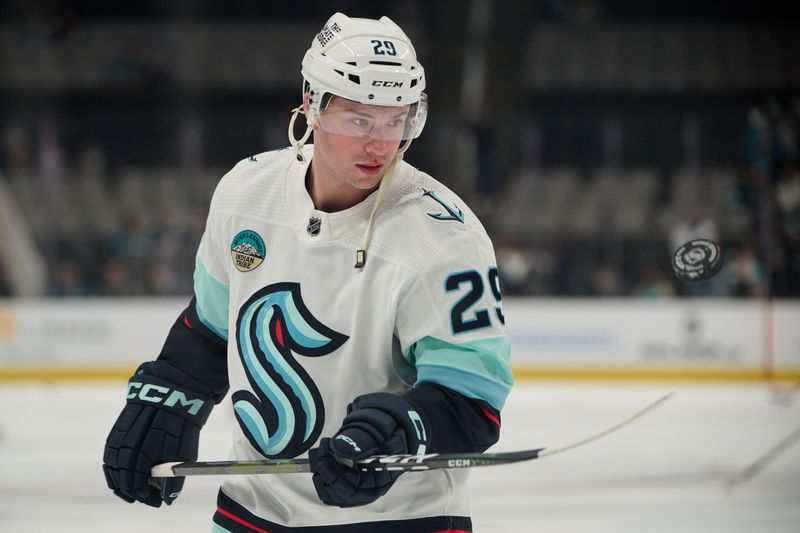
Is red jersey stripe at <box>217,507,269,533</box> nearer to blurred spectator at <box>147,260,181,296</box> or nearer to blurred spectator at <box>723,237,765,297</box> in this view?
blurred spectator at <box>147,260,181,296</box>

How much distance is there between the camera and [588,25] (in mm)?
12812

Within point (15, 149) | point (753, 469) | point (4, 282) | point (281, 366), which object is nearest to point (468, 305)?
point (281, 366)

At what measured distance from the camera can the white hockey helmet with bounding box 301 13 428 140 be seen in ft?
5.16

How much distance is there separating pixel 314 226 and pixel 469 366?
31 cm

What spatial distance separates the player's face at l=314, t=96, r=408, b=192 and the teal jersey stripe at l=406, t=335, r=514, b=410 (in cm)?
25

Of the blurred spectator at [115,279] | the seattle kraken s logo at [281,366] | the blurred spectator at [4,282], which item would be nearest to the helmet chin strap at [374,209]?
the seattle kraken s logo at [281,366]

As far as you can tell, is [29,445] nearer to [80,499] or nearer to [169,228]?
[80,499]

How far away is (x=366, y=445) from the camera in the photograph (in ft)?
4.67

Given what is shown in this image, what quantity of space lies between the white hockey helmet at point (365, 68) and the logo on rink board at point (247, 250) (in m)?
0.19

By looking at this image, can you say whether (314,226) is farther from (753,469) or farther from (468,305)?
(753,469)

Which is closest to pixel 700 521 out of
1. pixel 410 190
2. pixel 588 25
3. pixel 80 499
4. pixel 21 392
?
pixel 80 499

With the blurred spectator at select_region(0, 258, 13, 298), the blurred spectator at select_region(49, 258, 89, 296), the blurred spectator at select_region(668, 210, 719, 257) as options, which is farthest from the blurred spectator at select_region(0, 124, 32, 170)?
the blurred spectator at select_region(668, 210, 719, 257)

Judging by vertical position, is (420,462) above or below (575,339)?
above

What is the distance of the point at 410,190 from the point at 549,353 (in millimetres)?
6940
